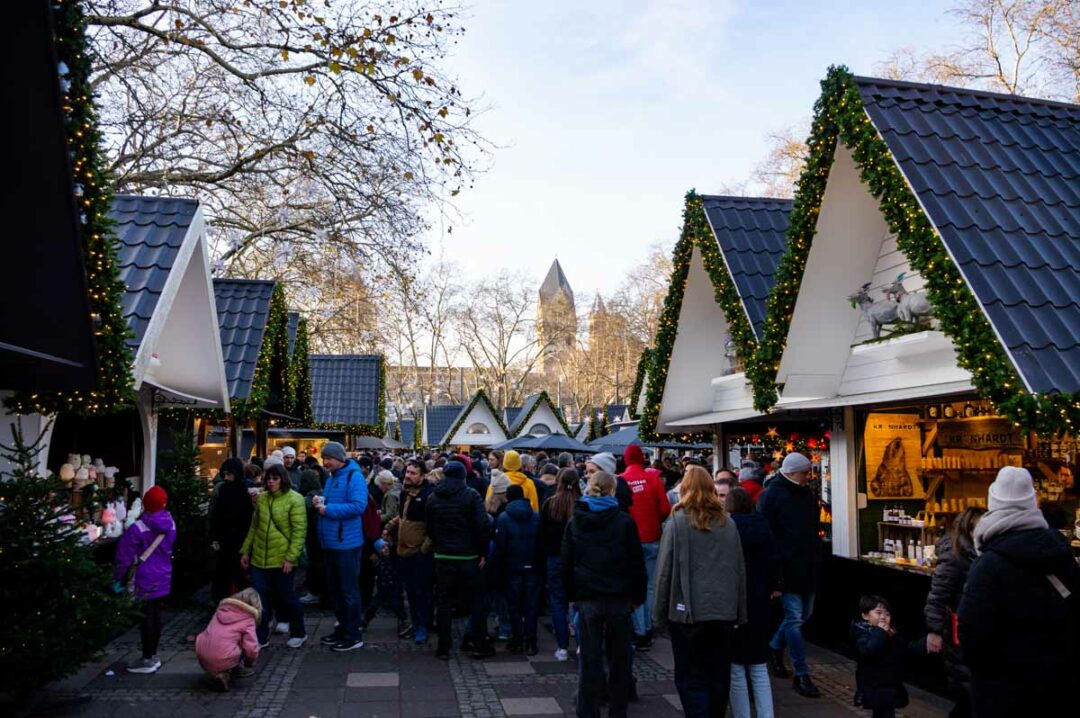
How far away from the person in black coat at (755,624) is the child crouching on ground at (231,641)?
4.24 metres

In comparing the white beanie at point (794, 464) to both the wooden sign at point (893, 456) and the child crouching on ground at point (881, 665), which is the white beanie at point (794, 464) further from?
the wooden sign at point (893, 456)

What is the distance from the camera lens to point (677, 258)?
12.6 m

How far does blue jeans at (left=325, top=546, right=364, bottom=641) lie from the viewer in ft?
28.7

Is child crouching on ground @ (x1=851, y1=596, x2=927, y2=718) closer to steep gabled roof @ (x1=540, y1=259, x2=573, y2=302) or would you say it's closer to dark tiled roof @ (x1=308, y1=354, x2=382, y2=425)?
dark tiled roof @ (x1=308, y1=354, x2=382, y2=425)

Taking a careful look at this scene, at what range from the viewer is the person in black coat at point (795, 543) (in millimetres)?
7461

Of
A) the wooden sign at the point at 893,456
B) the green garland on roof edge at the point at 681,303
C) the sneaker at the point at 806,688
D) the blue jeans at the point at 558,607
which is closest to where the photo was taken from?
the sneaker at the point at 806,688

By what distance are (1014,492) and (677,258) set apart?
8507 millimetres

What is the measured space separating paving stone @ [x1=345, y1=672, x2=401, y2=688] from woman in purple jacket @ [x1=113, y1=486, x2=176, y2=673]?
6.11ft

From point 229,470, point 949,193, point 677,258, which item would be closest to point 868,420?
point 949,193

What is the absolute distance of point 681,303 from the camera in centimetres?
1291

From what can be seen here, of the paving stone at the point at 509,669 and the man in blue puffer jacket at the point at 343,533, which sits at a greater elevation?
the man in blue puffer jacket at the point at 343,533

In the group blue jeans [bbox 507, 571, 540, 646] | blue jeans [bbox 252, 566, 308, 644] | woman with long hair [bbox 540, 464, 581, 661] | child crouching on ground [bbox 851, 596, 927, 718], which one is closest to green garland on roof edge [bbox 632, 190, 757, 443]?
woman with long hair [bbox 540, 464, 581, 661]

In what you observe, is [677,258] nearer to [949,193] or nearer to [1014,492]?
[949,193]

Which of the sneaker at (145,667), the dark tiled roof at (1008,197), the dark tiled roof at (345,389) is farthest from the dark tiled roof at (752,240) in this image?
the dark tiled roof at (345,389)
